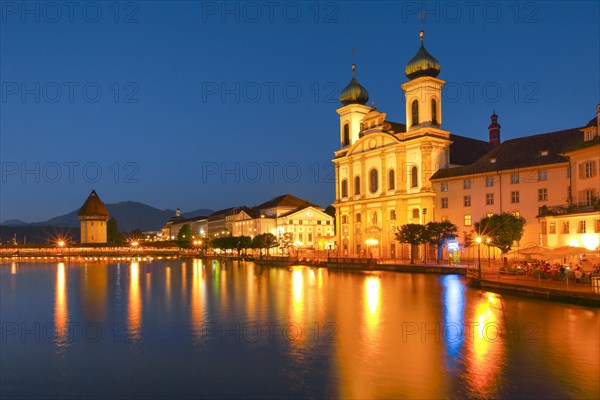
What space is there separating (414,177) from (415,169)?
39.7 inches

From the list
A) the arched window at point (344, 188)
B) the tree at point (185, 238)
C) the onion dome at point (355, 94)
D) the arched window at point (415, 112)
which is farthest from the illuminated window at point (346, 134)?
the tree at point (185, 238)

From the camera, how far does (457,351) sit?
17984 millimetres

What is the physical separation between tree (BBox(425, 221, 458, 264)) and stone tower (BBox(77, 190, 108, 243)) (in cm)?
10014

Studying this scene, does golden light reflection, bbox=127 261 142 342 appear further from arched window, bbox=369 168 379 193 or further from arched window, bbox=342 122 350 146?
arched window, bbox=342 122 350 146

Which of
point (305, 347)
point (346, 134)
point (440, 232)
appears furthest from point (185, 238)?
point (305, 347)

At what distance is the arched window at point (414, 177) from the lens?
65312mm

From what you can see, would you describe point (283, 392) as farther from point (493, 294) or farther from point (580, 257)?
point (580, 257)

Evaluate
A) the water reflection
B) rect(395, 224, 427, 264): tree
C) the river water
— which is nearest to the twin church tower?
rect(395, 224, 427, 264): tree

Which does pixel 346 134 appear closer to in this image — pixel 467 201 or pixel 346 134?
pixel 346 134

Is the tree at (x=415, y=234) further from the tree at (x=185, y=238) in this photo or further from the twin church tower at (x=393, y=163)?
the tree at (x=185, y=238)

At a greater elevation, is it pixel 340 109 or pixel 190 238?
pixel 340 109

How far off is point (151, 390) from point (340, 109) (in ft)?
229

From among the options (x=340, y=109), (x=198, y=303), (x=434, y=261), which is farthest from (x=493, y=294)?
(x=340, y=109)

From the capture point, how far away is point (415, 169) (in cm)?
6569
